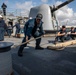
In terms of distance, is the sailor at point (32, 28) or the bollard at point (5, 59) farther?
the sailor at point (32, 28)

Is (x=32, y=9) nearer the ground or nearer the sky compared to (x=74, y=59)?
nearer the sky

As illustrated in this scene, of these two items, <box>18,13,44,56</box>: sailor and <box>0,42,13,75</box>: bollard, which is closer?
<box>0,42,13,75</box>: bollard

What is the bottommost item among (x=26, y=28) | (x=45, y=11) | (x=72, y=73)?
(x=72, y=73)

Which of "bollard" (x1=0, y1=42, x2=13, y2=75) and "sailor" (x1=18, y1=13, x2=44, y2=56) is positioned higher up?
"sailor" (x1=18, y1=13, x2=44, y2=56)

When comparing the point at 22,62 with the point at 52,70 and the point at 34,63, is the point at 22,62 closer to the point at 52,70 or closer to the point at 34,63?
the point at 34,63

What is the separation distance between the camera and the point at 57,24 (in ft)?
50.9

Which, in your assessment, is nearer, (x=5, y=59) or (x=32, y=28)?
(x=5, y=59)

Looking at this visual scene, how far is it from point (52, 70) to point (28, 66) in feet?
1.98

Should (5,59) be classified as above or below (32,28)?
below

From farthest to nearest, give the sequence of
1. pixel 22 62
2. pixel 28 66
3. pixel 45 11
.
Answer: pixel 45 11
pixel 22 62
pixel 28 66

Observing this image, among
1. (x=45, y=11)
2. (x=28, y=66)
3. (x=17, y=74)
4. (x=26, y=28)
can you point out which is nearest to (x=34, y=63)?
(x=28, y=66)

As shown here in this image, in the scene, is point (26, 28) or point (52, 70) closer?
point (52, 70)

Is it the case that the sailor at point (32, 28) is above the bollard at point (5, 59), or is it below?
above

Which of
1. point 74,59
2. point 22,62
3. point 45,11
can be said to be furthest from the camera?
point 45,11
